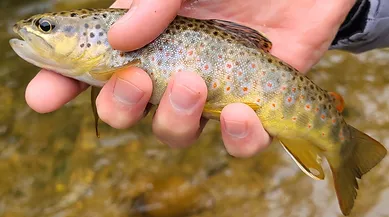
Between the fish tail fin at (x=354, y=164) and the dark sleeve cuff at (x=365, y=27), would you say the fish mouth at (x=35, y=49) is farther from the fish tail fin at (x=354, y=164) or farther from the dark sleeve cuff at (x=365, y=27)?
the dark sleeve cuff at (x=365, y=27)

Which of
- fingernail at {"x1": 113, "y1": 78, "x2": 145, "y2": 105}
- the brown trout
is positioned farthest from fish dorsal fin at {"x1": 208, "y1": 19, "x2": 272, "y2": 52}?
fingernail at {"x1": 113, "y1": 78, "x2": 145, "y2": 105}

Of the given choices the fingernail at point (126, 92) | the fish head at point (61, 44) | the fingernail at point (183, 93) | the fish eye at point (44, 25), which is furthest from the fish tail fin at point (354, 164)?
the fish eye at point (44, 25)

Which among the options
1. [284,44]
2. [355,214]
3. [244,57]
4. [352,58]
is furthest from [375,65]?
[244,57]

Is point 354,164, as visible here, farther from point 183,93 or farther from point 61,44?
point 61,44

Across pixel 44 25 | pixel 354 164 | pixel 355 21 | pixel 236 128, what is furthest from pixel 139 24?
pixel 355 21

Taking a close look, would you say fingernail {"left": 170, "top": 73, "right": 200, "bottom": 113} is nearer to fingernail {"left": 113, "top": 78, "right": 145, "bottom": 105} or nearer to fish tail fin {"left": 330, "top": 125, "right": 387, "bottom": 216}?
fingernail {"left": 113, "top": 78, "right": 145, "bottom": 105}

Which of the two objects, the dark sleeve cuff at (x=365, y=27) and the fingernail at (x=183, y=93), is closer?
the fingernail at (x=183, y=93)
